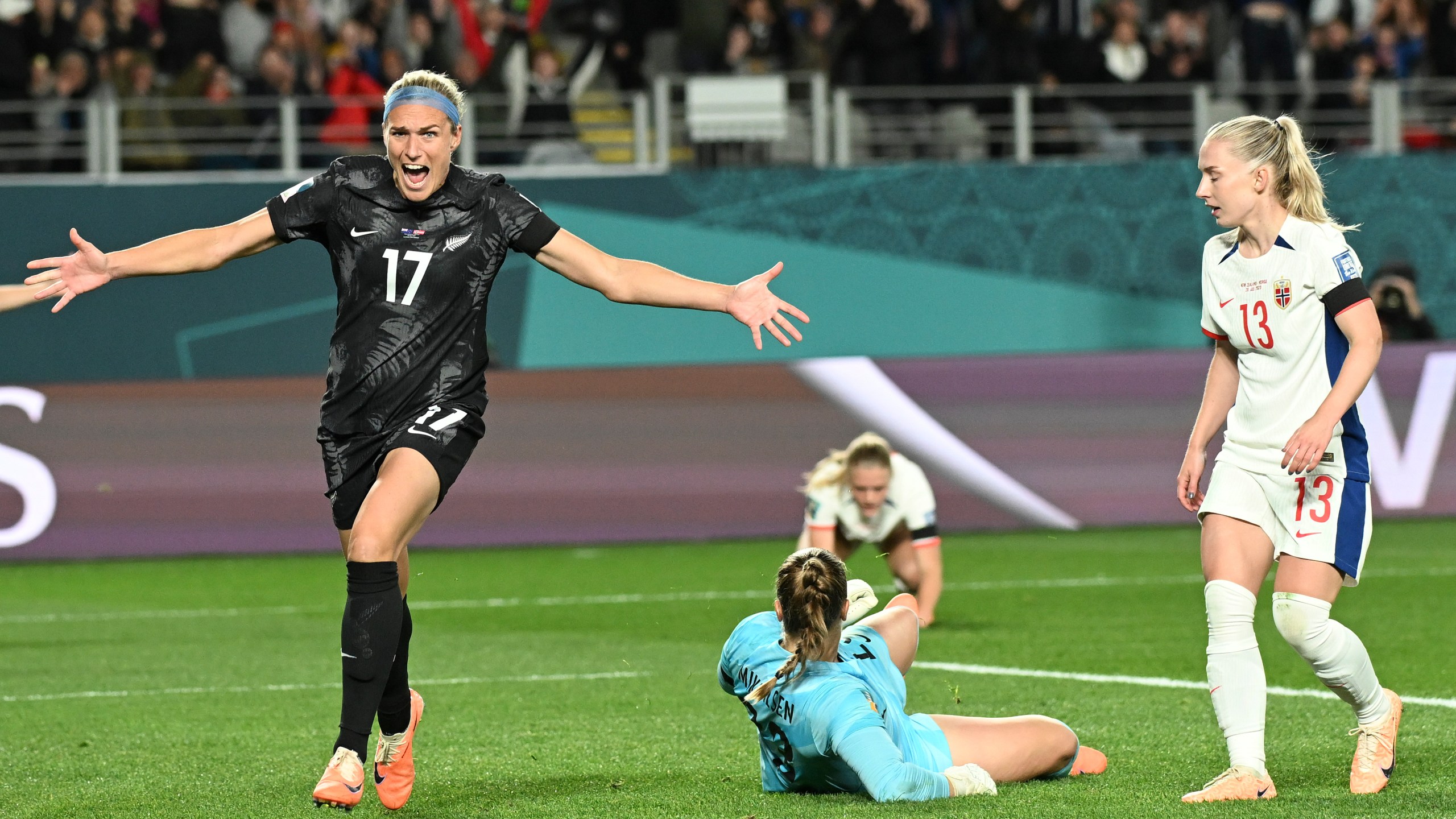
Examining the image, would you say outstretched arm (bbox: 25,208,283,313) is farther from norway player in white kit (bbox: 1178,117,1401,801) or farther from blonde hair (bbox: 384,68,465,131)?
norway player in white kit (bbox: 1178,117,1401,801)

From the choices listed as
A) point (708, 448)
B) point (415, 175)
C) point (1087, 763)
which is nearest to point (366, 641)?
point (415, 175)

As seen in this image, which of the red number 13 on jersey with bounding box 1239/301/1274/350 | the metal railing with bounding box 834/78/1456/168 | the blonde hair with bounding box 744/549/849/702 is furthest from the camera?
the metal railing with bounding box 834/78/1456/168

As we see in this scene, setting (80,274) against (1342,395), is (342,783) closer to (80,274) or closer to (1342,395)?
(80,274)

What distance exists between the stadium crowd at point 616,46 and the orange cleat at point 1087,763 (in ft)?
40.7

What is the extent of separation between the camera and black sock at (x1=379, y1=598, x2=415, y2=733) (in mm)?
5438

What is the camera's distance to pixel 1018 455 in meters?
13.8

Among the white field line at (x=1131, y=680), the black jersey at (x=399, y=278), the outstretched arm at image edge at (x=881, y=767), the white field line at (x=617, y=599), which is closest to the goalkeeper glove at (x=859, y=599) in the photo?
the outstretched arm at image edge at (x=881, y=767)

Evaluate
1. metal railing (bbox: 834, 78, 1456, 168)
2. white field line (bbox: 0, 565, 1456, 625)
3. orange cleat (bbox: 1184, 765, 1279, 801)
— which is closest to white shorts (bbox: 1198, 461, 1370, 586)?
orange cleat (bbox: 1184, 765, 1279, 801)

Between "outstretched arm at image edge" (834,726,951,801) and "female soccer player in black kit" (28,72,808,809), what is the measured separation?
3.84 ft

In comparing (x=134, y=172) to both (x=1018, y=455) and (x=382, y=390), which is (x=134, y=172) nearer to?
(x=1018, y=455)

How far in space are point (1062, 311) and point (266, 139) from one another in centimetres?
791

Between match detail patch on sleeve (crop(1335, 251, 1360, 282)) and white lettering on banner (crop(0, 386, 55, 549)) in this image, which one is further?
white lettering on banner (crop(0, 386, 55, 549))

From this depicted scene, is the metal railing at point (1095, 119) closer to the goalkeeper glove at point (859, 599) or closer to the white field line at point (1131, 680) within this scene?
the white field line at point (1131, 680)

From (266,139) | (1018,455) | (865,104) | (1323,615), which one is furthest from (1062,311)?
(1323,615)
